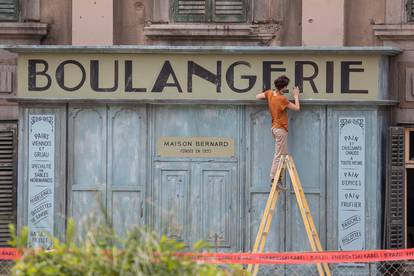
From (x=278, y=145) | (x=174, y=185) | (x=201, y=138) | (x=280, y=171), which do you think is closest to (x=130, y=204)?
(x=174, y=185)

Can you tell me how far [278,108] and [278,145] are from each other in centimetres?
44

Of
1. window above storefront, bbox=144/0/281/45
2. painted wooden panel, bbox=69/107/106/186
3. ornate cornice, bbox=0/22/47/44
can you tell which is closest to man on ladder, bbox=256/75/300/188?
window above storefront, bbox=144/0/281/45

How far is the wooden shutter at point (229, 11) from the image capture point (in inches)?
616

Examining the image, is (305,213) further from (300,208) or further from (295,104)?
(295,104)

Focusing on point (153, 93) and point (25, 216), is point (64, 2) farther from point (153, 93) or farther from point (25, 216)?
point (25, 216)

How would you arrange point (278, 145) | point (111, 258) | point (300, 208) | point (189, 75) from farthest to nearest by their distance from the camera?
point (189, 75) → point (278, 145) → point (300, 208) → point (111, 258)

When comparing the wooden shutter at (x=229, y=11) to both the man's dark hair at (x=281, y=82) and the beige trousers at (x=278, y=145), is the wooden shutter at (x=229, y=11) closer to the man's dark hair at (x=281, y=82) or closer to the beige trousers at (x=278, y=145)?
the man's dark hair at (x=281, y=82)

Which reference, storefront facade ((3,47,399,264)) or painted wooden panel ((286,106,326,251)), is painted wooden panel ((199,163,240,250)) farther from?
painted wooden panel ((286,106,326,251))

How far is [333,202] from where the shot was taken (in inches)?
594

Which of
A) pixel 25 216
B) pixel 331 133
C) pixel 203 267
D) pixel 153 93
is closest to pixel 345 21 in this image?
pixel 331 133

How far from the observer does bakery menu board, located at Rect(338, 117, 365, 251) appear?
1506 cm

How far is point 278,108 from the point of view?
47.8 feet

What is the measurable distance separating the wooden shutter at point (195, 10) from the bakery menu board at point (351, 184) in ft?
7.29

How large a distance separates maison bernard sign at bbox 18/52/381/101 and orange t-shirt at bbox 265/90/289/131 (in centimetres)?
52
